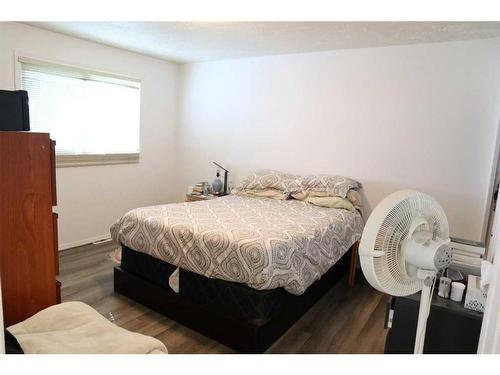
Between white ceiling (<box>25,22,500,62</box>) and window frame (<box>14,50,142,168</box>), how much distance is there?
30 cm

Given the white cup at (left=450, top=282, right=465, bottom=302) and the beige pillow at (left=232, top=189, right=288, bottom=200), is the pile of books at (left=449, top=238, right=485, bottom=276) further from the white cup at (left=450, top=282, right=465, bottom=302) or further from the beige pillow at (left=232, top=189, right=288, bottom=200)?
the beige pillow at (left=232, top=189, right=288, bottom=200)

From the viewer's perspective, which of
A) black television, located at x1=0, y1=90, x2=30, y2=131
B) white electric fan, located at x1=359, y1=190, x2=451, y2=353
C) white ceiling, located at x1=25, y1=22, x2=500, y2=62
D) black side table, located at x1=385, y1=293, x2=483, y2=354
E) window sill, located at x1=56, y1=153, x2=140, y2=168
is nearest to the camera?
white electric fan, located at x1=359, y1=190, x2=451, y2=353

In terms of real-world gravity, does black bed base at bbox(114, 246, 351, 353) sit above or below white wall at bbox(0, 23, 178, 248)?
below

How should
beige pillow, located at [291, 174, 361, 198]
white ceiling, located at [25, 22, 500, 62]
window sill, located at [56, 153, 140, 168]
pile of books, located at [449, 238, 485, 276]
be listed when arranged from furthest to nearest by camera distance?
window sill, located at [56, 153, 140, 168]
beige pillow, located at [291, 174, 361, 198]
white ceiling, located at [25, 22, 500, 62]
pile of books, located at [449, 238, 485, 276]

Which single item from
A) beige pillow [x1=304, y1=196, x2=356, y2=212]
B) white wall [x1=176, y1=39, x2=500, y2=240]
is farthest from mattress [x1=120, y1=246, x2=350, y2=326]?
white wall [x1=176, y1=39, x2=500, y2=240]

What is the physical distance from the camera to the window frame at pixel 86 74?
3.05 meters

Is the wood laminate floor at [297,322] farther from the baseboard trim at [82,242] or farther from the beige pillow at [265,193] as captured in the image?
the beige pillow at [265,193]

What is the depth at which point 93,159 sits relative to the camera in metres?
3.74

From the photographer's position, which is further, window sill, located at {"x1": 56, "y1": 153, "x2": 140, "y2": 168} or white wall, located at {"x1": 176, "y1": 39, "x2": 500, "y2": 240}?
window sill, located at {"x1": 56, "y1": 153, "x2": 140, "y2": 168}

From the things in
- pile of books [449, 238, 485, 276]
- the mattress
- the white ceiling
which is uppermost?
the white ceiling

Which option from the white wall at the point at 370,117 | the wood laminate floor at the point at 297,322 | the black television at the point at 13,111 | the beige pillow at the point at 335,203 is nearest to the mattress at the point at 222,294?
the wood laminate floor at the point at 297,322

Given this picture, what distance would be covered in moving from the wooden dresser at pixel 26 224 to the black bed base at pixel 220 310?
2.82 feet

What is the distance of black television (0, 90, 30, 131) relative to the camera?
1555 mm

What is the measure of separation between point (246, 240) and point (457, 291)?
1103mm
